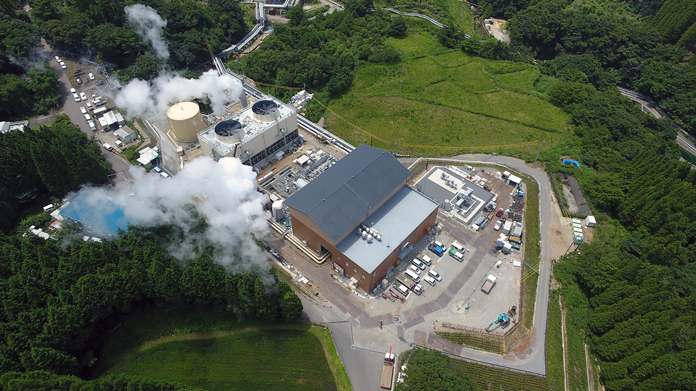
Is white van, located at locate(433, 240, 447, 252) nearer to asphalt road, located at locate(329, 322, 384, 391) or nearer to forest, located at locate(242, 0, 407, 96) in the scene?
asphalt road, located at locate(329, 322, 384, 391)

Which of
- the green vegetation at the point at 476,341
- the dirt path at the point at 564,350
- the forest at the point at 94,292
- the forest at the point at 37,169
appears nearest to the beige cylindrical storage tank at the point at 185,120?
the forest at the point at 37,169

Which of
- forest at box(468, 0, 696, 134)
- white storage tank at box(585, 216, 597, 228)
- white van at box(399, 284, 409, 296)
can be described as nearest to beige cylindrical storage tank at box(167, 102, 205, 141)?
white van at box(399, 284, 409, 296)

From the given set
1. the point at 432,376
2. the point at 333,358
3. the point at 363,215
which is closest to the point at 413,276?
the point at 363,215

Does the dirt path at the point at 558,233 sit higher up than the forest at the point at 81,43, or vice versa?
the forest at the point at 81,43

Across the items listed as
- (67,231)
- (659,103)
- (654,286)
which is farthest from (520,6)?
(67,231)

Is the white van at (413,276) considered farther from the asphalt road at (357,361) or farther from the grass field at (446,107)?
the grass field at (446,107)

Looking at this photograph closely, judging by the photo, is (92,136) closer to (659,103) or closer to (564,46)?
(564,46)
